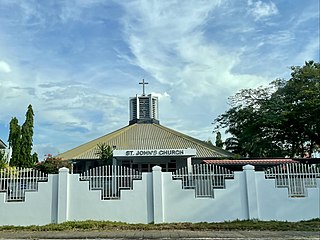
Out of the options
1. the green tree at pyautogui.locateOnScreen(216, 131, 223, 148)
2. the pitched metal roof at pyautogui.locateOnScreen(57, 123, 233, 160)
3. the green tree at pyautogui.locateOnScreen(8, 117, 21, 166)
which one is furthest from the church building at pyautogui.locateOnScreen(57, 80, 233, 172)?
the green tree at pyautogui.locateOnScreen(216, 131, 223, 148)

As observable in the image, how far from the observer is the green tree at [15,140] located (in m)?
29.8

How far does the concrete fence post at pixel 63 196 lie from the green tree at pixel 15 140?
18.7 metres

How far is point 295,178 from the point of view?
42.5ft

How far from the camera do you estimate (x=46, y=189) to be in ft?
41.8

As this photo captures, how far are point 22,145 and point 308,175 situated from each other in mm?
24215

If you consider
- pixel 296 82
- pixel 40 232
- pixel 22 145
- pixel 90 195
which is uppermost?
pixel 296 82

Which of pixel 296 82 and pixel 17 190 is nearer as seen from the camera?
pixel 17 190

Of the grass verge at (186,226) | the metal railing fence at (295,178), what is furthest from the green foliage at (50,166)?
the metal railing fence at (295,178)

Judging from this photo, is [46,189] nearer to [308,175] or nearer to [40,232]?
[40,232]

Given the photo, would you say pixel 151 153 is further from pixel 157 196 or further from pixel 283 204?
pixel 283 204

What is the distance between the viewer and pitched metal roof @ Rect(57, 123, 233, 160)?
28.8 m

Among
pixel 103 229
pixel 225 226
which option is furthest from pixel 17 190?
pixel 225 226

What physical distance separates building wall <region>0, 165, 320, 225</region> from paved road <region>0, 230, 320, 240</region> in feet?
4.34

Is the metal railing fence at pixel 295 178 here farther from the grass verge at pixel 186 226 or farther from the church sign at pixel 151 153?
the church sign at pixel 151 153
